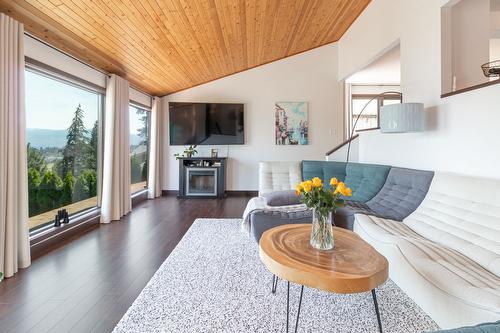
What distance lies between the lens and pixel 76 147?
12.4 ft

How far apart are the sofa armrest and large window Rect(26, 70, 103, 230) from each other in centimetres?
255

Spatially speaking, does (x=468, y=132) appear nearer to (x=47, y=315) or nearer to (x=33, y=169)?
Answer: (x=47, y=315)

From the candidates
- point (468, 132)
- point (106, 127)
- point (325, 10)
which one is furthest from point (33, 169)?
point (325, 10)

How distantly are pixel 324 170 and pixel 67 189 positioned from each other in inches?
150

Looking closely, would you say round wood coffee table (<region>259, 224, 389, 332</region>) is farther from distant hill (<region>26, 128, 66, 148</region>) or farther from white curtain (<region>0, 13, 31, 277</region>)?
distant hill (<region>26, 128, 66, 148</region>)

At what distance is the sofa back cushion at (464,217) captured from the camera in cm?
174

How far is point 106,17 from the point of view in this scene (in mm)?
2820

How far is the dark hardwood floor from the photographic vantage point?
1.79 metres

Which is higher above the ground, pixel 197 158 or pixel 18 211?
pixel 197 158

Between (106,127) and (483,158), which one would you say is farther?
(106,127)

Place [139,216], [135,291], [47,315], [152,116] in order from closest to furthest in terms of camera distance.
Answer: [47,315]
[135,291]
[139,216]
[152,116]

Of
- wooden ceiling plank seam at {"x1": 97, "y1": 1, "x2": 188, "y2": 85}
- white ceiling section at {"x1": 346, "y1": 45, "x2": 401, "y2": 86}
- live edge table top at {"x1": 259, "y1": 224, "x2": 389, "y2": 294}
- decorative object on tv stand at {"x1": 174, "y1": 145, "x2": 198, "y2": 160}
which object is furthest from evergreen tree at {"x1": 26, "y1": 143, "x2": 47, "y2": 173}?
white ceiling section at {"x1": 346, "y1": 45, "x2": 401, "y2": 86}

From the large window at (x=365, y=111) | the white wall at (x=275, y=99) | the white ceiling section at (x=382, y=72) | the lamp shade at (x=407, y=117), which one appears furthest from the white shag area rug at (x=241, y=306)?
the large window at (x=365, y=111)

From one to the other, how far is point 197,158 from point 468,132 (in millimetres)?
5055
